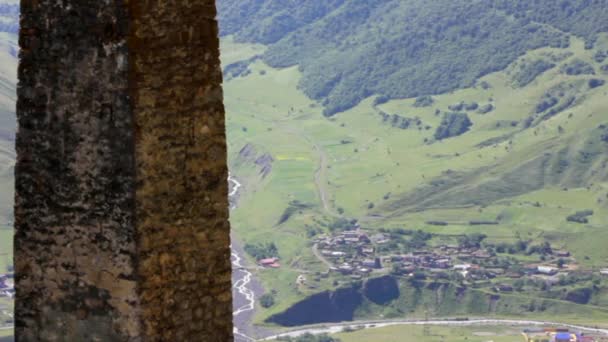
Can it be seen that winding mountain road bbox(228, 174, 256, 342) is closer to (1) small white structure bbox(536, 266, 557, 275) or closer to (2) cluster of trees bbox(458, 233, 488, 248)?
(2) cluster of trees bbox(458, 233, 488, 248)

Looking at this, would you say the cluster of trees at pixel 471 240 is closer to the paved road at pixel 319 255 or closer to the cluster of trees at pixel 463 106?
the paved road at pixel 319 255

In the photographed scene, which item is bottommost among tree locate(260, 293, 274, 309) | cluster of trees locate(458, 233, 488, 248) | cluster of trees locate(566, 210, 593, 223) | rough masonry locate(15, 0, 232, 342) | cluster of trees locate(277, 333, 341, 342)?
cluster of trees locate(277, 333, 341, 342)

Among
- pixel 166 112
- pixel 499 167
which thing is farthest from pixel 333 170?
pixel 166 112

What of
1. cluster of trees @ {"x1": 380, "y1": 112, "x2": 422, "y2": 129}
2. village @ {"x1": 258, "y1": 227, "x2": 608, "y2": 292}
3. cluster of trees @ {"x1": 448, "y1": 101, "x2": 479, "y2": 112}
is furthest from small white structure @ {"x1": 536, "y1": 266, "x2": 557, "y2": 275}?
cluster of trees @ {"x1": 448, "y1": 101, "x2": 479, "y2": 112}

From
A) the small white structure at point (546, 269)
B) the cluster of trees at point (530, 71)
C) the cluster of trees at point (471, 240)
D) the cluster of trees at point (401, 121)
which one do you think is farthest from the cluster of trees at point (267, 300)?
the cluster of trees at point (530, 71)

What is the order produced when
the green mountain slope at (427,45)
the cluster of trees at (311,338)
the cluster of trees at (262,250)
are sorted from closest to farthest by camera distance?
the cluster of trees at (311,338)
the cluster of trees at (262,250)
the green mountain slope at (427,45)
